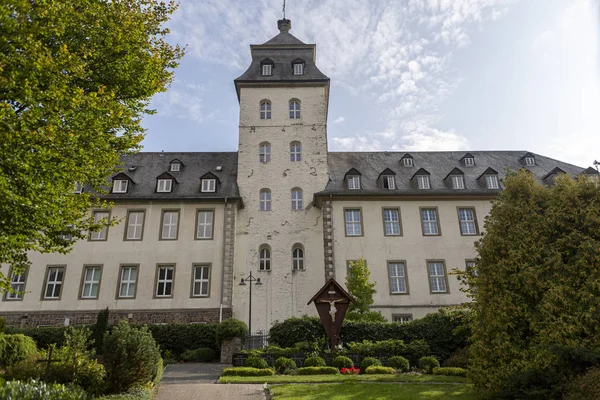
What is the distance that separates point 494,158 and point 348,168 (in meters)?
12.4

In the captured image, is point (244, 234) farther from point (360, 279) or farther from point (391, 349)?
point (391, 349)

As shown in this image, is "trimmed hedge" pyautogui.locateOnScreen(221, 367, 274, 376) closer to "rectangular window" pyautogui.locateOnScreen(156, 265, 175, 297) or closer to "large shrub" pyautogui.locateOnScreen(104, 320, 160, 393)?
"large shrub" pyautogui.locateOnScreen(104, 320, 160, 393)

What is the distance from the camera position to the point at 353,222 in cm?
2825

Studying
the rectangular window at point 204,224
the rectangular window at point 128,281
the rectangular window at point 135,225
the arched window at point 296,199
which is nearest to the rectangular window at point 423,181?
the arched window at point 296,199

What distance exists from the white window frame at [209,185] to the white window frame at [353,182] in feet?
30.8

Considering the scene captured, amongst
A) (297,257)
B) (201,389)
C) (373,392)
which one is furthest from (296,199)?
(373,392)

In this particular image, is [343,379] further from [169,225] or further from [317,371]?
[169,225]

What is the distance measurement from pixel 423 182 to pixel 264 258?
12.3m

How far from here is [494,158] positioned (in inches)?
1357

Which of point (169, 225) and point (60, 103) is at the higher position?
point (169, 225)

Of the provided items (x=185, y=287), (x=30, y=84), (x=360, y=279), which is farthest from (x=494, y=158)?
(x=30, y=84)

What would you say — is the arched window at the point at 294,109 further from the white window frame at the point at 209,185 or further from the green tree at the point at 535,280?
the green tree at the point at 535,280

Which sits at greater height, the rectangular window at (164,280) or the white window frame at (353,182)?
the white window frame at (353,182)

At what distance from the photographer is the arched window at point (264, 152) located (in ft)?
102
